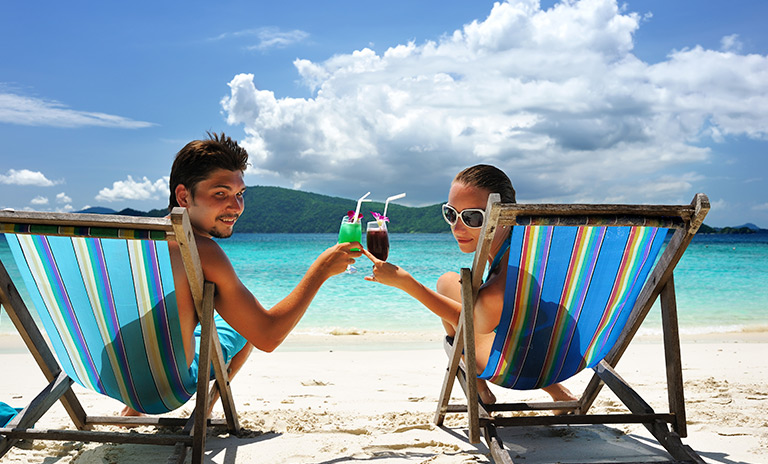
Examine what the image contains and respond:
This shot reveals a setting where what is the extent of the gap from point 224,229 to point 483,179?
1.17 meters

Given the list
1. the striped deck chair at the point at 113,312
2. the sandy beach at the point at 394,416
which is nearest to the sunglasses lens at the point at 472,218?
the sandy beach at the point at 394,416

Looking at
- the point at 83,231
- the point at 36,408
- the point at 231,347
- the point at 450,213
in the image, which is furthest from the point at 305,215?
the point at 83,231

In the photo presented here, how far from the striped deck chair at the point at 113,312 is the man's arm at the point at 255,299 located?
0.09 meters

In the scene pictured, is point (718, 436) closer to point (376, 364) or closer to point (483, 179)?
point (483, 179)

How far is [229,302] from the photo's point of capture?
2.29 metres

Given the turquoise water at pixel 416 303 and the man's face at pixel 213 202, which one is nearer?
the man's face at pixel 213 202

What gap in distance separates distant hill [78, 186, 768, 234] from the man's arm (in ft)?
180

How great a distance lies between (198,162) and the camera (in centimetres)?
252

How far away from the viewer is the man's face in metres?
2.52

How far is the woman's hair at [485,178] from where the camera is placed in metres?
2.68

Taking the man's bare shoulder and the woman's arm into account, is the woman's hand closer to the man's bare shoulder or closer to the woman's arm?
the woman's arm

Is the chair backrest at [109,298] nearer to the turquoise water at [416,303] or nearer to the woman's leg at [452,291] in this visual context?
the woman's leg at [452,291]

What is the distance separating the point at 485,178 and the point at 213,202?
120 cm

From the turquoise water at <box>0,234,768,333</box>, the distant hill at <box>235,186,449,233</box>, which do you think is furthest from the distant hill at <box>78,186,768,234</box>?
the turquoise water at <box>0,234,768,333</box>
